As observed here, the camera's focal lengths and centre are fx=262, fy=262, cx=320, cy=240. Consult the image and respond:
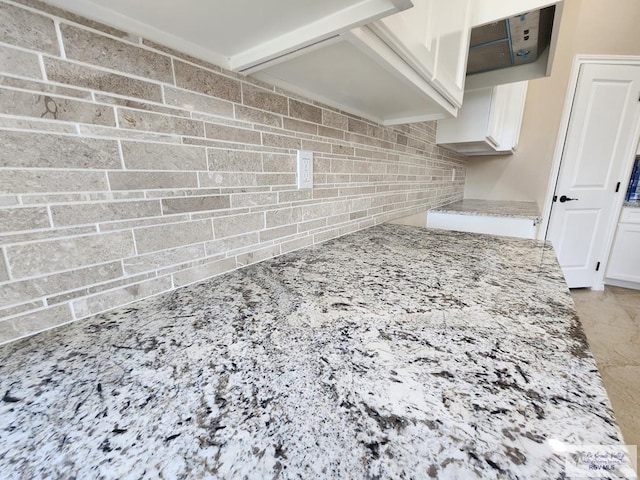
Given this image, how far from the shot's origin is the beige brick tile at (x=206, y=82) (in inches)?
21.6

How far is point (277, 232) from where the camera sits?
Result: 0.81m

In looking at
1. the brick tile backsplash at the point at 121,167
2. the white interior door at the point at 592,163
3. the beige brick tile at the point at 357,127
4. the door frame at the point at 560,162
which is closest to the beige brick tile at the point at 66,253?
the brick tile backsplash at the point at 121,167

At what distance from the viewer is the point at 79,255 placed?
457mm

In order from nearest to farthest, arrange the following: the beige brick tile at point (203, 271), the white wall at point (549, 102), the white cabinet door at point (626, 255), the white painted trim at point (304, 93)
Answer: the beige brick tile at point (203, 271)
the white painted trim at point (304, 93)
the white wall at point (549, 102)
the white cabinet door at point (626, 255)

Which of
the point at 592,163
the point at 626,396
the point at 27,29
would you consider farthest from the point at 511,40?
the point at 592,163

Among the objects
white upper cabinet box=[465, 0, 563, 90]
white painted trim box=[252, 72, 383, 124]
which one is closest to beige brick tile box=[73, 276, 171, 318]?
white painted trim box=[252, 72, 383, 124]

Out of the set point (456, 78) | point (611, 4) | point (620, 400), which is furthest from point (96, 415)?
A: point (611, 4)

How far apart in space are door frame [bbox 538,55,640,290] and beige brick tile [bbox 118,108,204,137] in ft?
9.78

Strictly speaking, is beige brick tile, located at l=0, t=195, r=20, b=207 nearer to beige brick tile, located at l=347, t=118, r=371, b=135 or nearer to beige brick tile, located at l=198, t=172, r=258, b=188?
beige brick tile, located at l=198, t=172, r=258, b=188

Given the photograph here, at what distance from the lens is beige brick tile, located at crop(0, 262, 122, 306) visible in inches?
15.8

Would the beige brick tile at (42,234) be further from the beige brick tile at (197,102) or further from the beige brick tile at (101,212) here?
the beige brick tile at (197,102)

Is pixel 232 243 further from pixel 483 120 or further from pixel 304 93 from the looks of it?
pixel 483 120

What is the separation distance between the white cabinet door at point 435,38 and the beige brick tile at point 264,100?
0.33m

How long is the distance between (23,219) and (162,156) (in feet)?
0.77
